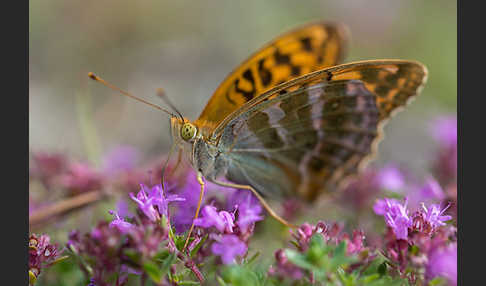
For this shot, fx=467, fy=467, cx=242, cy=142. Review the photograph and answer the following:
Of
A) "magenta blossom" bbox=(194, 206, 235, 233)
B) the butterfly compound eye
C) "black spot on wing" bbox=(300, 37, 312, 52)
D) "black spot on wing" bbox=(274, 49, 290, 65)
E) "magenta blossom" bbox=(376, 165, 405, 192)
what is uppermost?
"black spot on wing" bbox=(300, 37, 312, 52)

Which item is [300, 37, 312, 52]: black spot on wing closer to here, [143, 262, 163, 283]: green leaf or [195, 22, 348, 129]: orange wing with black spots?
[195, 22, 348, 129]: orange wing with black spots

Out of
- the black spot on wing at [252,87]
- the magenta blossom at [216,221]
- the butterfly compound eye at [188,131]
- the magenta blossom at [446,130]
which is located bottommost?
the magenta blossom at [446,130]

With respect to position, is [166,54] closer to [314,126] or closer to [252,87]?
[252,87]

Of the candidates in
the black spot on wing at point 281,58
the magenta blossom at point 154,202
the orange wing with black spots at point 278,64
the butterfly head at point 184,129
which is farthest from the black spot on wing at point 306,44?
the magenta blossom at point 154,202

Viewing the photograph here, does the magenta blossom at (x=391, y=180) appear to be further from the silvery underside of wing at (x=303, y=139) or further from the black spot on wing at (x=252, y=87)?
the black spot on wing at (x=252, y=87)

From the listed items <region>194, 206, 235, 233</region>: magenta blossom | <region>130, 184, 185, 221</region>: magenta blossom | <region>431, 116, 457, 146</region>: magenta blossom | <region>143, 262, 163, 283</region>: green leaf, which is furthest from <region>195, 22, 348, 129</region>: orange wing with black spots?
<region>431, 116, 457, 146</region>: magenta blossom

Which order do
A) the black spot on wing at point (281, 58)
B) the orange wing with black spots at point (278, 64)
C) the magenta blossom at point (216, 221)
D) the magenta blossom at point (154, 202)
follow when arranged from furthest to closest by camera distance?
the black spot on wing at point (281, 58)
the orange wing with black spots at point (278, 64)
the magenta blossom at point (154, 202)
the magenta blossom at point (216, 221)

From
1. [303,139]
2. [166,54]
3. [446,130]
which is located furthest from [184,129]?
[166,54]
